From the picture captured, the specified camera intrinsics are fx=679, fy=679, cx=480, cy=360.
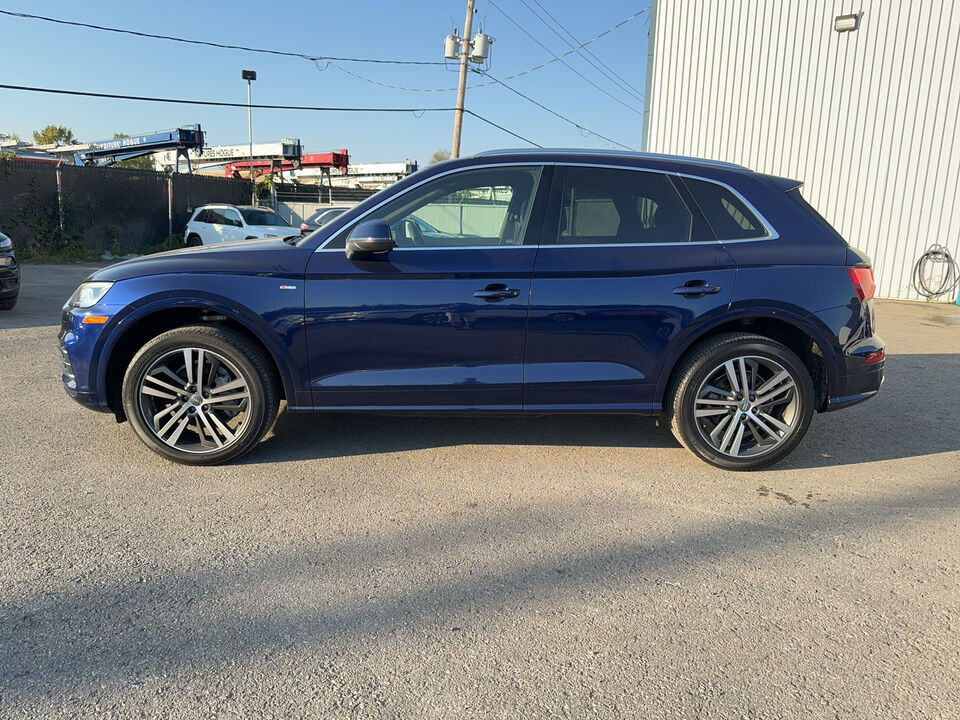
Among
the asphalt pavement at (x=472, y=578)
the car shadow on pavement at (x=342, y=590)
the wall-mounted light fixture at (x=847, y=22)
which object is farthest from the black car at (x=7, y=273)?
the wall-mounted light fixture at (x=847, y=22)

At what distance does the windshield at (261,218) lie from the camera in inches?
670

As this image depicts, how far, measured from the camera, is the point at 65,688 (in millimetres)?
2111

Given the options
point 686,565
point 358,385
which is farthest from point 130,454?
point 686,565

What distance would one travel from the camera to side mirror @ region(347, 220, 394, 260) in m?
3.62

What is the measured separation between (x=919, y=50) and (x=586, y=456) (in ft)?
40.3

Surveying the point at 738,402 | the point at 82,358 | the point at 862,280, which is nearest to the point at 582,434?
the point at 738,402

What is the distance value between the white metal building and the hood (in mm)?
12057

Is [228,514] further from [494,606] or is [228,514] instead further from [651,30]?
[651,30]

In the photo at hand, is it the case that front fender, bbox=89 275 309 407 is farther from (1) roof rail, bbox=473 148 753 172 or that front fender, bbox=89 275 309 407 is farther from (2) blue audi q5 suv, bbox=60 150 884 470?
(1) roof rail, bbox=473 148 753 172

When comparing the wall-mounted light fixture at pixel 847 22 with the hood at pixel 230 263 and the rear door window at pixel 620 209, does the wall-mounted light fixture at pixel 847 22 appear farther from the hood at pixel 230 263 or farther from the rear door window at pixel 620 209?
the hood at pixel 230 263

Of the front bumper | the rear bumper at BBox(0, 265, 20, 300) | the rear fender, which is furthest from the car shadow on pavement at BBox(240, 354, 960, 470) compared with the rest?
the rear bumper at BBox(0, 265, 20, 300)

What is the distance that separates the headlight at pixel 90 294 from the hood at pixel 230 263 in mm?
45

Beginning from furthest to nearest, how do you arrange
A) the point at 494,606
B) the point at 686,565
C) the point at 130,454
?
the point at 130,454
the point at 686,565
the point at 494,606

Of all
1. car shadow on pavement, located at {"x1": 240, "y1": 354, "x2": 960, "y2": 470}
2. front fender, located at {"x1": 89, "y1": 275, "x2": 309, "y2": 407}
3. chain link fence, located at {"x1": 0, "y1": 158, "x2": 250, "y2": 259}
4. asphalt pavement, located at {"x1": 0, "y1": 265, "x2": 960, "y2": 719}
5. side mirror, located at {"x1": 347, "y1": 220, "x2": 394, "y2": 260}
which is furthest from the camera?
chain link fence, located at {"x1": 0, "y1": 158, "x2": 250, "y2": 259}
